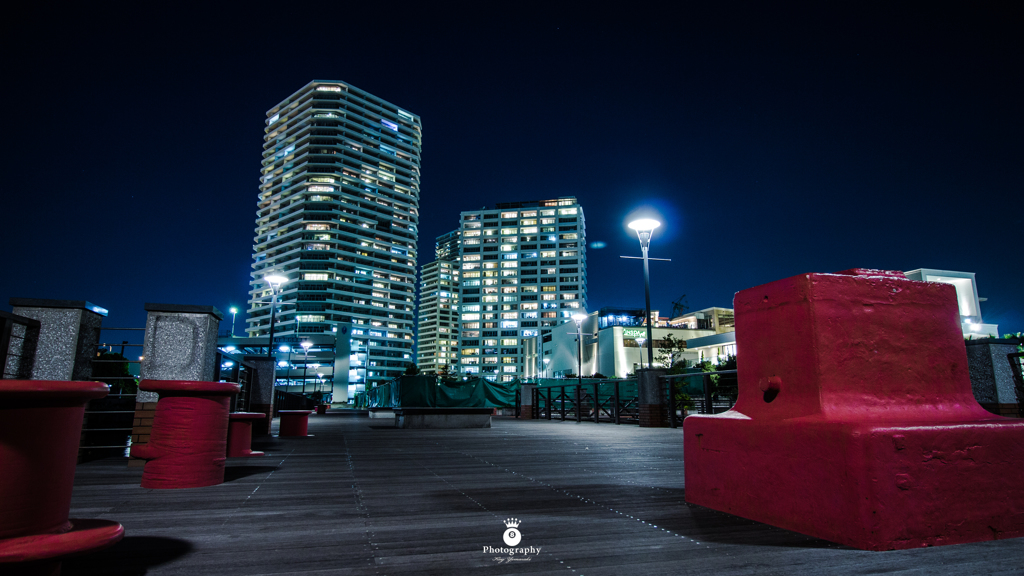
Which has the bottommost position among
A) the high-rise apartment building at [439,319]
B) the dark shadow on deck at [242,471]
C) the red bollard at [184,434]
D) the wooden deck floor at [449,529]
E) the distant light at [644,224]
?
the dark shadow on deck at [242,471]

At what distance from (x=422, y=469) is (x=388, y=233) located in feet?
430

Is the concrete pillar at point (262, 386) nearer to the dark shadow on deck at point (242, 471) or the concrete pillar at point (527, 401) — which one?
the dark shadow on deck at point (242, 471)

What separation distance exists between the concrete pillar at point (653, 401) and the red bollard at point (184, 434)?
36.1 feet

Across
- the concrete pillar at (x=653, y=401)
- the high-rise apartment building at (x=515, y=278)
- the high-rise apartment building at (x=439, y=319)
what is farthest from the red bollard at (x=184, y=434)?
the high-rise apartment building at (x=439, y=319)

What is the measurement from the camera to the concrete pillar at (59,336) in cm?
580

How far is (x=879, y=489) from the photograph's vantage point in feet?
8.03

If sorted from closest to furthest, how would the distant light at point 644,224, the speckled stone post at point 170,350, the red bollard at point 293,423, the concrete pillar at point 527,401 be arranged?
1. the speckled stone post at point 170,350
2. the red bollard at point 293,423
3. the distant light at point 644,224
4. the concrete pillar at point 527,401

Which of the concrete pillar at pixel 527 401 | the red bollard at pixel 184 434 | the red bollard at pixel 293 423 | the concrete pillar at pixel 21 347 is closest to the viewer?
the red bollard at pixel 184 434

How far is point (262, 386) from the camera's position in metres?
13.0

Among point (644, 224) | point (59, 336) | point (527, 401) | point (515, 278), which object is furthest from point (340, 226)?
point (59, 336)

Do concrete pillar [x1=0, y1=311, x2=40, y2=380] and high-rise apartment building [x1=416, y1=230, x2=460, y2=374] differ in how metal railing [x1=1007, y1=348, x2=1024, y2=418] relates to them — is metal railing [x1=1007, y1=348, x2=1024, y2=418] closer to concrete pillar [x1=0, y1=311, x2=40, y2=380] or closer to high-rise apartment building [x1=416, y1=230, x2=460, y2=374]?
concrete pillar [x1=0, y1=311, x2=40, y2=380]

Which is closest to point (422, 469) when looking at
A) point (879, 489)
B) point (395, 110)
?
point (879, 489)

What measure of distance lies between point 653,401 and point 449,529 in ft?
38.1

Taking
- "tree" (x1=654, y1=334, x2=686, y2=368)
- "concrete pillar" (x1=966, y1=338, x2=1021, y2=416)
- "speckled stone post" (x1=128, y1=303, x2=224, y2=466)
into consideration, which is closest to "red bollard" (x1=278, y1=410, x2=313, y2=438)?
"speckled stone post" (x1=128, y1=303, x2=224, y2=466)
